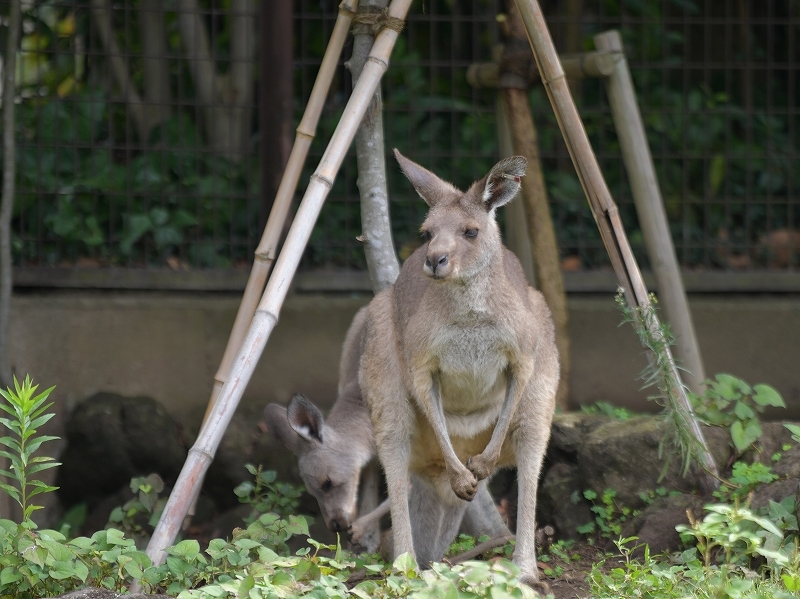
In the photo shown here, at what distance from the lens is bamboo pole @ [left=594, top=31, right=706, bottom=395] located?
16.8 feet

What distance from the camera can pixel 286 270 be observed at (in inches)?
167

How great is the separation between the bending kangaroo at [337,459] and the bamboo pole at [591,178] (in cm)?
103

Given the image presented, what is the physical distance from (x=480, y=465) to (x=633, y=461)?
1151 mm

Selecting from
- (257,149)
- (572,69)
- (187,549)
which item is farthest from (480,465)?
(257,149)

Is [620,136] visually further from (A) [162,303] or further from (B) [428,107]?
(A) [162,303]

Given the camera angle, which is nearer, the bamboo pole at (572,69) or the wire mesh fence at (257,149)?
the bamboo pole at (572,69)

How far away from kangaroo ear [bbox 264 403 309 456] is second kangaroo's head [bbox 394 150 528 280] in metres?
1.50

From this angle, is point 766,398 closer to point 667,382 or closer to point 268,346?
point 667,382

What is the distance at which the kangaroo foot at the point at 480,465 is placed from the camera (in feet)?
13.2

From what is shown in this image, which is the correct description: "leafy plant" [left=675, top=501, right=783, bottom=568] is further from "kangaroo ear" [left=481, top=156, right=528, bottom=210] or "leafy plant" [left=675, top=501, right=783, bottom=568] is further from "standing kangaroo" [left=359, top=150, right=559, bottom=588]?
"kangaroo ear" [left=481, top=156, right=528, bottom=210]

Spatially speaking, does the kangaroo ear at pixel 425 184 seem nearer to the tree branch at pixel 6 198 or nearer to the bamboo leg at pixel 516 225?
the bamboo leg at pixel 516 225

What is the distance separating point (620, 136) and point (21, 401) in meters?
3.22

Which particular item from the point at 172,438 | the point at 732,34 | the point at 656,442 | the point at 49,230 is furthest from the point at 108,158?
the point at 732,34

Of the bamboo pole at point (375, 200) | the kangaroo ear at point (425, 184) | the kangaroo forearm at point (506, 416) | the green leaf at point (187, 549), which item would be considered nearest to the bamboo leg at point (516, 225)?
the bamboo pole at point (375, 200)
